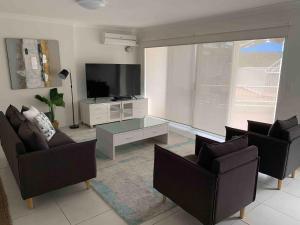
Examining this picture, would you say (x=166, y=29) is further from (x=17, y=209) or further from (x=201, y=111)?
(x=17, y=209)

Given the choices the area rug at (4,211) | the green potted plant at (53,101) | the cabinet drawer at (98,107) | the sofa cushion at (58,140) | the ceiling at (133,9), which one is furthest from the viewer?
the cabinet drawer at (98,107)

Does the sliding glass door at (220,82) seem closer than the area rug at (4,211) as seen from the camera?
No

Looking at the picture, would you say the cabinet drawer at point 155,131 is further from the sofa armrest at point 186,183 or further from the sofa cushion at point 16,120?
the sofa cushion at point 16,120

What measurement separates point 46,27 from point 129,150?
10.3 ft

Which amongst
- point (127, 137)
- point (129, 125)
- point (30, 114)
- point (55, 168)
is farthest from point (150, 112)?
point (55, 168)

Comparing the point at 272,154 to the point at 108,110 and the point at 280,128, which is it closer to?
the point at 280,128

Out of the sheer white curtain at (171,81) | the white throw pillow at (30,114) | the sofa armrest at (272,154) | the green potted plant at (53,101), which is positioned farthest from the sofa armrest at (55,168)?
the sheer white curtain at (171,81)

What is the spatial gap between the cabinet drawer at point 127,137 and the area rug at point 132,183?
28 centimetres

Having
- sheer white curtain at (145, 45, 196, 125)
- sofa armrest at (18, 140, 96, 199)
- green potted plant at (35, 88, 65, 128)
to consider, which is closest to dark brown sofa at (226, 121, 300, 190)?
sofa armrest at (18, 140, 96, 199)

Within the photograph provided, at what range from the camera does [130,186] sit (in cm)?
289

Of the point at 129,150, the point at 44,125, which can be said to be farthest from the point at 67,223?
the point at 129,150

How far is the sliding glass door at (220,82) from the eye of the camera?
163 inches

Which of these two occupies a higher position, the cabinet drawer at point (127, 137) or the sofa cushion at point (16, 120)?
the sofa cushion at point (16, 120)

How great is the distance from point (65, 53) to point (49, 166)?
134 inches
